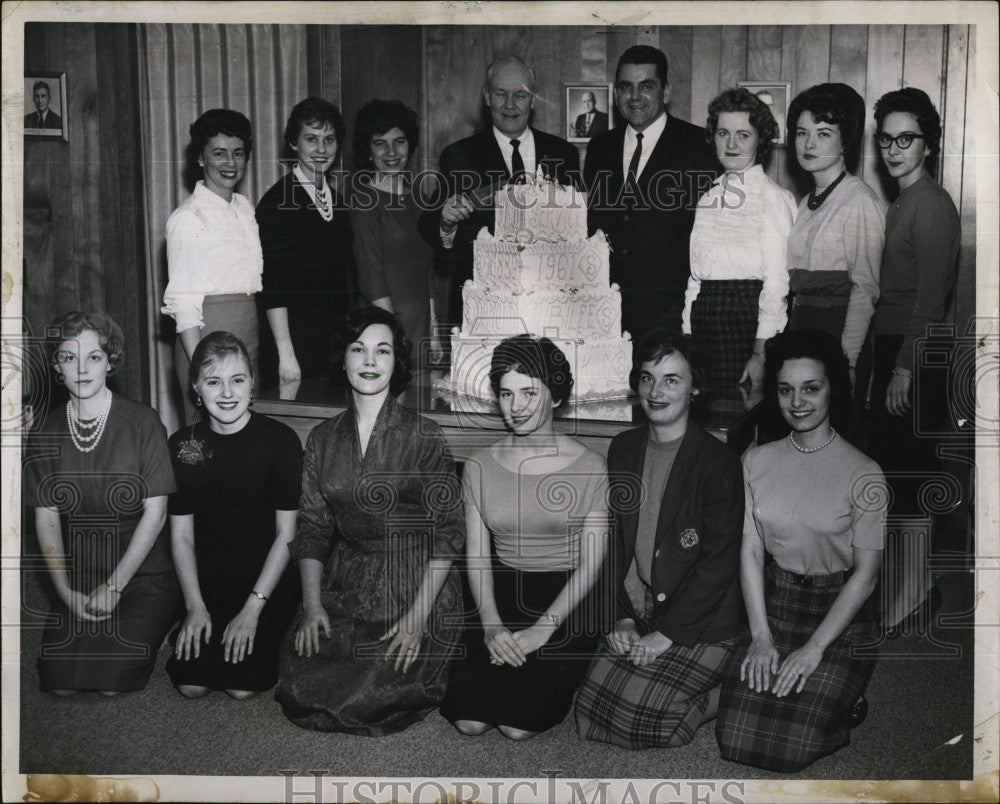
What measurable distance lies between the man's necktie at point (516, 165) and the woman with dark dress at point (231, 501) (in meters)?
0.81

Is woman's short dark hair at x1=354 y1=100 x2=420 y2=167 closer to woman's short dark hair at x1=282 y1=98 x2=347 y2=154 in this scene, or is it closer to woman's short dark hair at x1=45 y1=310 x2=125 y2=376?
woman's short dark hair at x1=282 y1=98 x2=347 y2=154

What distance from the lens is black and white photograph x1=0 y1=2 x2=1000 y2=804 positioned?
2311 mm

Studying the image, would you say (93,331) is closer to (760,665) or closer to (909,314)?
(760,665)

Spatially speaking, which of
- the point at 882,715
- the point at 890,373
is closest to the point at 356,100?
the point at 890,373

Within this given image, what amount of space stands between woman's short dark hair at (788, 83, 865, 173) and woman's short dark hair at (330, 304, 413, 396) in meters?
1.12

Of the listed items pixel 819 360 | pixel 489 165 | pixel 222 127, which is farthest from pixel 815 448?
pixel 222 127

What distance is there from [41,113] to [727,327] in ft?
5.83

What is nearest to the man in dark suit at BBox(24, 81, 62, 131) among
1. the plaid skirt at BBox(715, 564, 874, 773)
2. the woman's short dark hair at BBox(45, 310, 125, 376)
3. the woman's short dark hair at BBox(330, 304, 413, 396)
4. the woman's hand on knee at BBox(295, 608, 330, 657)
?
the woman's short dark hair at BBox(45, 310, 125, 376)

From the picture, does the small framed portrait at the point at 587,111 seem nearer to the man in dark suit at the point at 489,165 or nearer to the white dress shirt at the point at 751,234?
the man in dark suit at the point at 489,165

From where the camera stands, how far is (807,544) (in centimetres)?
232

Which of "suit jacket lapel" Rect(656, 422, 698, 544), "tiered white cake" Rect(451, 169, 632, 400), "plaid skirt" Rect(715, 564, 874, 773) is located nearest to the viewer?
"plaid skirt" Rect(715, 564, 874, 773)

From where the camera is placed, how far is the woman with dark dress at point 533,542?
2.35m

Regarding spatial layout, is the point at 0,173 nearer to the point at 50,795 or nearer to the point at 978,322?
the point at 50,795

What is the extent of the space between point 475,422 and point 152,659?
3.32 feet
